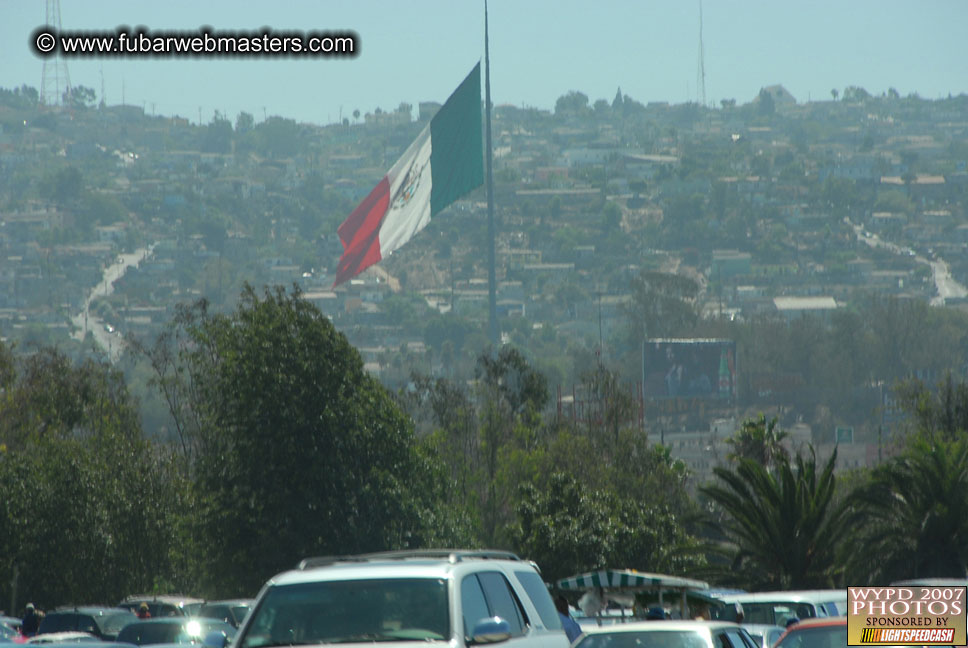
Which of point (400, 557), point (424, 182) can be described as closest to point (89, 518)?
point (400, 557)

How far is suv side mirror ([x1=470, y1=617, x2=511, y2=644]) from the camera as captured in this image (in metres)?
8.79

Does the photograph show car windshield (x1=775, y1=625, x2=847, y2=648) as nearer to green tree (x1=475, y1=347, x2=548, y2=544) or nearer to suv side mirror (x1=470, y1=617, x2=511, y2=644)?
suv side mirror (x1=470, y1=617, x2=511, y2=644)

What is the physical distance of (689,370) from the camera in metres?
172

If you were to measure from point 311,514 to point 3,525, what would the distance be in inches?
392

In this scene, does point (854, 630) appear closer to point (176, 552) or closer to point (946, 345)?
point (176, 552)

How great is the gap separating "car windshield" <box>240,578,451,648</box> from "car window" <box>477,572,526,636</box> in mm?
736

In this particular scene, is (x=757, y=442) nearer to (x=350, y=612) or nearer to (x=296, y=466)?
(x=296, y=466)

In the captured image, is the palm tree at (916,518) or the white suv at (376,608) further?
the palm tree at (916,518)

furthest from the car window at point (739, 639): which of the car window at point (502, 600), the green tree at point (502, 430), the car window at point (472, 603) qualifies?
the green tree at point (502, 430)

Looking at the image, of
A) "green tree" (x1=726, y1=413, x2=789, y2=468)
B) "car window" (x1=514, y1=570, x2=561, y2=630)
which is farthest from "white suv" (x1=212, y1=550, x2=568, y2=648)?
"green tree" (x1=726, y1=413, x2=789, y2=468)

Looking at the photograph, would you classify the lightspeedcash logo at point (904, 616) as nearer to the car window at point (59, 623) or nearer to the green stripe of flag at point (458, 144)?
the car window at point (59, 623)

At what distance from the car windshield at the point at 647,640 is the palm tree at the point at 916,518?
19893 mm

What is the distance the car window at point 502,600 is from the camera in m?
9.74

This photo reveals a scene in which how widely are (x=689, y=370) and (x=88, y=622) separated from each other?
151475 mm
